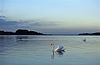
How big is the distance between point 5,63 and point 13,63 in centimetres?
65

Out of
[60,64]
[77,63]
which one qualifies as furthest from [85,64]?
[60,64]

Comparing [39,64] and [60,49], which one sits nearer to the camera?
[39,64]

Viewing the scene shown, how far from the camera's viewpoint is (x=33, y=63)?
20.4m

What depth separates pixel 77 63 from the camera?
794 inches

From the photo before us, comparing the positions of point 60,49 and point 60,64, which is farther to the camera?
point 60,49

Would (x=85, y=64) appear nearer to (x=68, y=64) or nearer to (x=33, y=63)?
(x=68, y=64)

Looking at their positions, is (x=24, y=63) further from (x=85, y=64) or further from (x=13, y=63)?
(x=85, y=64)

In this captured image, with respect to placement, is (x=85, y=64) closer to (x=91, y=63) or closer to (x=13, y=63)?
(x=91, y=63)

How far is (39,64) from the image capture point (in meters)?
20.0

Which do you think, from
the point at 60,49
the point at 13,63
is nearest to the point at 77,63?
the point at 13,63

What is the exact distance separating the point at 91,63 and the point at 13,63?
19.8ft

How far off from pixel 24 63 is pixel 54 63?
241 cm

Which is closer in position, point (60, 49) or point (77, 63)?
point (77, 63)

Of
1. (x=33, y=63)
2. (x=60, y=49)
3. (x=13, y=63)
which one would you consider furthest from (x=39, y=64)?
(x=60, y=49)
